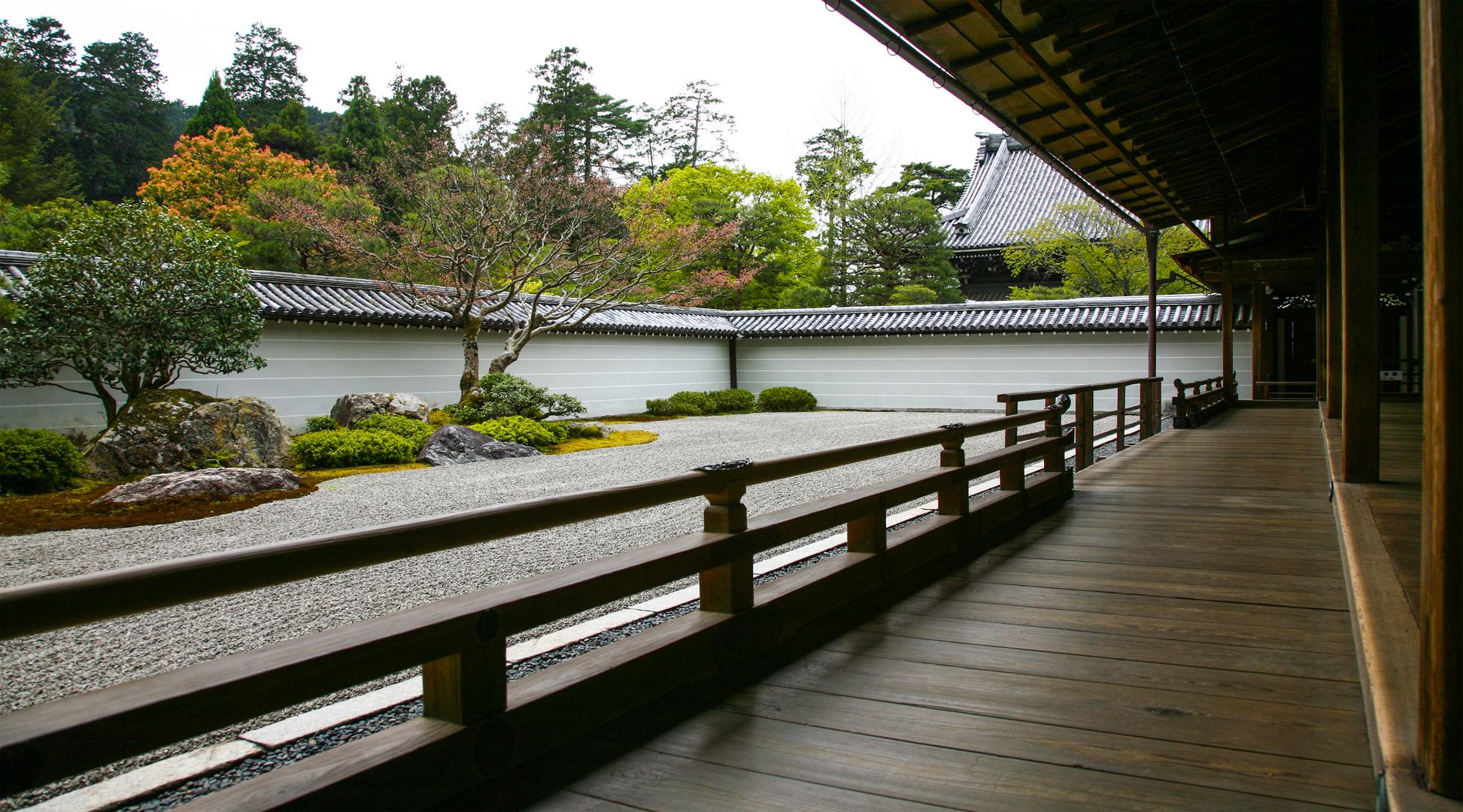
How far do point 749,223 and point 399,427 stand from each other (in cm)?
1456

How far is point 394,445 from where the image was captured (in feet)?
35.1

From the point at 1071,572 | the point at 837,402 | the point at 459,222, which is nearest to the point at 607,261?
the point at 459,222

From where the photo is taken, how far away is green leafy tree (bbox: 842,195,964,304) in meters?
23.3

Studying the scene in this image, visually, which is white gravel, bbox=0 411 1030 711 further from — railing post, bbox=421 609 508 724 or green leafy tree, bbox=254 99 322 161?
green leafy tree, bbox=254 99 322 161

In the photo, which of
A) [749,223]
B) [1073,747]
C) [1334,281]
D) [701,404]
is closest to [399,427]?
[701,404]

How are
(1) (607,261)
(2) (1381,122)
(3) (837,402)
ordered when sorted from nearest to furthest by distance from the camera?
(2) (1381,122) < (1) (607,261) < (3) (837,402)

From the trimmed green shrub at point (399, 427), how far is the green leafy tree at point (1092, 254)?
52.0 ft

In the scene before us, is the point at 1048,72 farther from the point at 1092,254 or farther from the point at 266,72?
the point at 266,72

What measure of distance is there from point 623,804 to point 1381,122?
8117mm

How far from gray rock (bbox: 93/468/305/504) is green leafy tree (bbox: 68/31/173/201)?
2644cm

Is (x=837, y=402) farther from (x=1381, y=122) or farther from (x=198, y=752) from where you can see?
(x=198, y=752)

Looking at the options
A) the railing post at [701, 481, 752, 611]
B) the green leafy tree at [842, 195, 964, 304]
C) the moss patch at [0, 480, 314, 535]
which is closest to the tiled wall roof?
the green leafy tree at [842, 195, 964, 304]

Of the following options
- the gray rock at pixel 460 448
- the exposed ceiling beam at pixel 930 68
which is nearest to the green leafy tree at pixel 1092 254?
the exposed ceiling beam at pixel 930 68

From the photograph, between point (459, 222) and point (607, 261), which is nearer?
point (459, 222)
